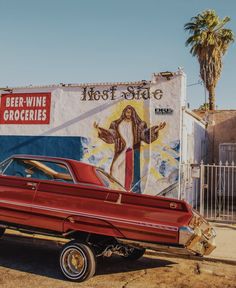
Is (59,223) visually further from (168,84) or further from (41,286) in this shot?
(168,84)

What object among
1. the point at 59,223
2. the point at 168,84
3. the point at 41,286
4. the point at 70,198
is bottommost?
the point at 41,286

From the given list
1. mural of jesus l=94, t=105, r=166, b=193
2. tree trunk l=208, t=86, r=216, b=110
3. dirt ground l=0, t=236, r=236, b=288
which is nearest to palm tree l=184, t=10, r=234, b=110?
tree trunk l=208, t=86, r=216, b=110

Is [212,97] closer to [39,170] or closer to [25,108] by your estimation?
[25,108]

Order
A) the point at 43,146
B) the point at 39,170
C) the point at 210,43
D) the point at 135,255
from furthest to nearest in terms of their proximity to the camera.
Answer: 1. the point at 210,43
2. the point at 43,146
3. the point at 135,255
4. the point at 39,170

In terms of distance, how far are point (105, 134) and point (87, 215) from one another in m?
7.97

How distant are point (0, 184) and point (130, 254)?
119 inches

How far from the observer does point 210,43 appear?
1148 inches

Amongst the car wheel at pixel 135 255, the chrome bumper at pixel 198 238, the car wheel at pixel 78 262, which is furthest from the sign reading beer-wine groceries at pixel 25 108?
the chrome bumper at pixel 198 238

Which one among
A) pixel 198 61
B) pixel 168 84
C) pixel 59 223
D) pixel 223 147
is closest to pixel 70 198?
pixel 59 223

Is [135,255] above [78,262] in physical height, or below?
below

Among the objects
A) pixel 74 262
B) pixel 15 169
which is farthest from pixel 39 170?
pixel 74 262

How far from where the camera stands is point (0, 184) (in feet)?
25.2

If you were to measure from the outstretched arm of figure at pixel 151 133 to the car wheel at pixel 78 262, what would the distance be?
761cm

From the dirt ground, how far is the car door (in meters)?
0.98
